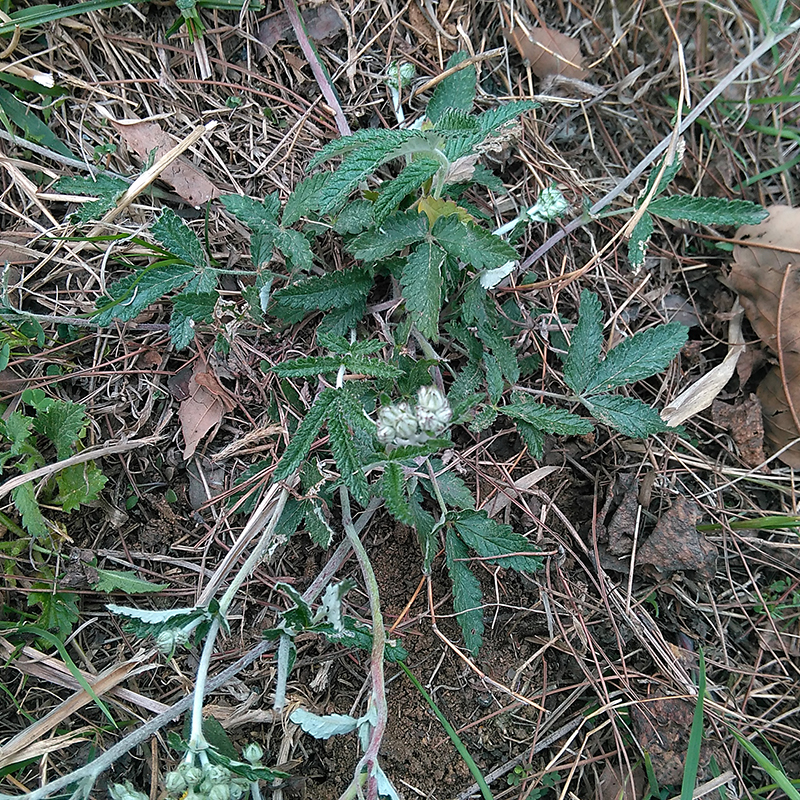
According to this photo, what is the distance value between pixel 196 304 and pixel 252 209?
389 millimetres

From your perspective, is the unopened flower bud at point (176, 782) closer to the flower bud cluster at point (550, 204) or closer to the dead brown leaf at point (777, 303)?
the flower bud cluster at point (550, 204)

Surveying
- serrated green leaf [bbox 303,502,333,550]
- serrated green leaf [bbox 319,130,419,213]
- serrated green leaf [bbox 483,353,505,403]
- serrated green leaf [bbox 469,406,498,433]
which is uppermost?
serrated green leaf [bbox 319,130,419,213]

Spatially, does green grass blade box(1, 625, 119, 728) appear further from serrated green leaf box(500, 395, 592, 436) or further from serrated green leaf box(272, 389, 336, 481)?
serrated green leaf box(500, 395, 592, 436)

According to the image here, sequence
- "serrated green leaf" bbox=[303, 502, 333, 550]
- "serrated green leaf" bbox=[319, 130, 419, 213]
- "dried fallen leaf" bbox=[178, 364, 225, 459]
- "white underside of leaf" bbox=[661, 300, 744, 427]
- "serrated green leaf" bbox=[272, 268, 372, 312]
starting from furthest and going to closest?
"white underside of leaf" bbox=[661, 300, 744, 427]
"dried fallen leaf" bbox=[178, 364, 225, 459]
"serrated green leaf" bbox=[272, 268, 372, 312]
"serrated green leaf" bbox=[303, 502, 333, 550]
"serrated green leaf" bbox=[319, 130, 419, 213]

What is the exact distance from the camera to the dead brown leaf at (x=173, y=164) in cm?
235

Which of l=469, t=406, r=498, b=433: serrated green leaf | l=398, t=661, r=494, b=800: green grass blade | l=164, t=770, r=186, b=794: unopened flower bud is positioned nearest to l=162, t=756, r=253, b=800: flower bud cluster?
l=164, t=770, r=186, b=794: unopened flower bud

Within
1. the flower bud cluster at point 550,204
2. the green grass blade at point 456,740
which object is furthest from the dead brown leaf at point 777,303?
the green grass blade at point 456,740

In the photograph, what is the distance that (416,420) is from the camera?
1.67m

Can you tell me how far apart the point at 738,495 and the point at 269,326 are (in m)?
1.91

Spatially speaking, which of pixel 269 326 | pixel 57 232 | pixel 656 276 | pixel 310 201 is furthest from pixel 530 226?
pixel 57 232

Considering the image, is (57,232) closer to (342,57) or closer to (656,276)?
(342,57)

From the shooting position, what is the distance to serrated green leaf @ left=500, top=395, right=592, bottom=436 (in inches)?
81.3

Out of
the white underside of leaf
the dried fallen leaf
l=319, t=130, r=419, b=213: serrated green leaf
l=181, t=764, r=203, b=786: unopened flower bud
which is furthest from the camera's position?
the white underside of leaf

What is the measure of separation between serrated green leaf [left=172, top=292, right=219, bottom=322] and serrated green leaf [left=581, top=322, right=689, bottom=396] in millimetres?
1295
